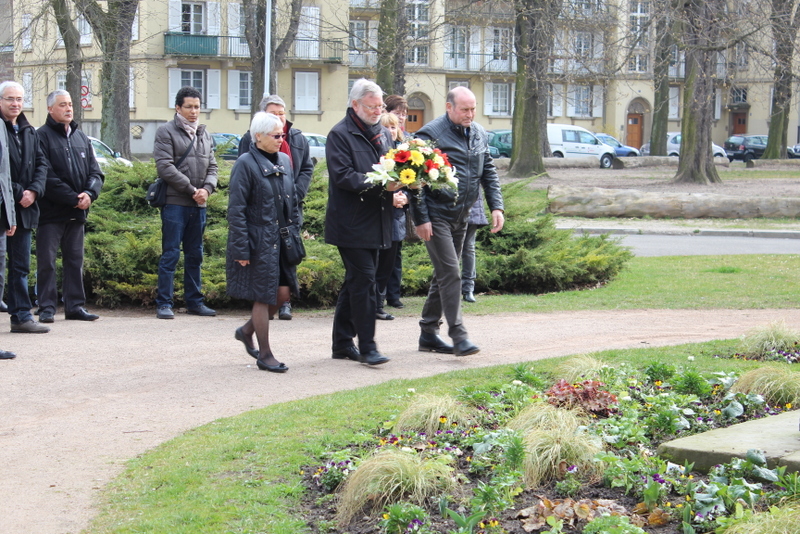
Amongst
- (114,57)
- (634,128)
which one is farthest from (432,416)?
(634,128)

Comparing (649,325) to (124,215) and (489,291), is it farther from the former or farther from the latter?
(124,215)

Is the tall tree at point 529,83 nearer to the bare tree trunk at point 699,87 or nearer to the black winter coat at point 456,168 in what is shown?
the bare tree trunk at point 699,87

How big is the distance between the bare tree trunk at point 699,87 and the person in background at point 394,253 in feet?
55.3

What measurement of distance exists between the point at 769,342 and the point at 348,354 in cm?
329

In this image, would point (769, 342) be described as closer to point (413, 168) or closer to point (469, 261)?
point (413, 168)

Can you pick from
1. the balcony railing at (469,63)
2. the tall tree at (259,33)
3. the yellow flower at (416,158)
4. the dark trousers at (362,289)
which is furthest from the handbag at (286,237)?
the balcony railing at (469,63)

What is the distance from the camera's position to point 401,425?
545 cm

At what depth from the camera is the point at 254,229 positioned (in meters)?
7.18

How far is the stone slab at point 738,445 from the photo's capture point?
4.64 m

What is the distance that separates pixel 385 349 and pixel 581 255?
488cm

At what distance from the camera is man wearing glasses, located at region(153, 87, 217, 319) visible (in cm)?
974

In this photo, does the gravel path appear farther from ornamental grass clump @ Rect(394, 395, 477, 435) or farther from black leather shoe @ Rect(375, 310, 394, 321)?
ornamental grass clump @ Rect(394, 395, 477, 435)

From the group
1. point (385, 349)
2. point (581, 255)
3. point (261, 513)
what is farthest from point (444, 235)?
point (581, 255)

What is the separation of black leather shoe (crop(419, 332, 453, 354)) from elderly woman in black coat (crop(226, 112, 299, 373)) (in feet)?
4.38
